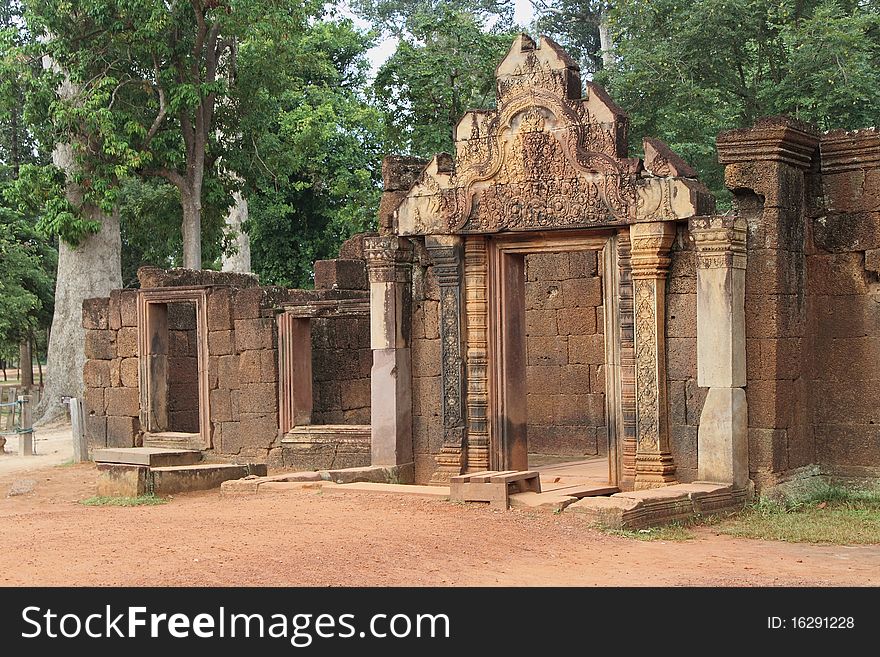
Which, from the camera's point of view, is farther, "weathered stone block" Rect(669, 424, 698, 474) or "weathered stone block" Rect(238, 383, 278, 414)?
"weathered stone block" Rect(238, 383, 278, 414)

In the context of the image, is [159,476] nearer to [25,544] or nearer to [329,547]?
[25,544]

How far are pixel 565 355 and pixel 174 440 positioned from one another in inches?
207

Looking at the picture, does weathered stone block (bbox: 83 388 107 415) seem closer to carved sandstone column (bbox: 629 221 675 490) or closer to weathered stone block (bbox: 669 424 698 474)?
carved sandstone column (bbox: 629 221 675 490)

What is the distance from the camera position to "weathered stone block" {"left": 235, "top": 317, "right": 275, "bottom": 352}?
1591 centimetres

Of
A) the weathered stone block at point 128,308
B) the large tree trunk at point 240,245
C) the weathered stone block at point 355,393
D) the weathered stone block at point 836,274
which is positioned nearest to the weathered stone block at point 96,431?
the weathered stone block at point 128,308

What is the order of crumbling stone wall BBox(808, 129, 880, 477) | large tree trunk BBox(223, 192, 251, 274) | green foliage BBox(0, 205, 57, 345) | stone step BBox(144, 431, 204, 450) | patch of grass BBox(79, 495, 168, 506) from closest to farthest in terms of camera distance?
crumbling stone wall BBox(808, 129, 880, 477) → patch of grass BBox(79, 495, 168, 506) → stone step BBox(144, 431, 204, 450) → green foliage BBox(0, 205, 57, 345) → large tree trunk BBox(223, 192, 251, 274)

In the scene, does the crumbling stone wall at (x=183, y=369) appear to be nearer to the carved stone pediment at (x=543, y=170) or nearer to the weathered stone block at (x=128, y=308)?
the weathered stone block at (x=128, y=308)

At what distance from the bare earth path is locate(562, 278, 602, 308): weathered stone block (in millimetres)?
5282

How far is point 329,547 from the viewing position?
29.8ft

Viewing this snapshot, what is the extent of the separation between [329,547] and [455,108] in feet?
51.7

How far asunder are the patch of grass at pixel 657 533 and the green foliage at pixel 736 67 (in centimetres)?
1203

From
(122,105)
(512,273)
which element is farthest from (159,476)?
(122,105)

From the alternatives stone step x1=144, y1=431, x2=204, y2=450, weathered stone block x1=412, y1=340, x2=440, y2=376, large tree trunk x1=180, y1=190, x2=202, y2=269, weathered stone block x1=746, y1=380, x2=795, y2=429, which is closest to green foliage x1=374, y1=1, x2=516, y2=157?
large tree trunk x1=180, y1=190, x2=202, y2=269

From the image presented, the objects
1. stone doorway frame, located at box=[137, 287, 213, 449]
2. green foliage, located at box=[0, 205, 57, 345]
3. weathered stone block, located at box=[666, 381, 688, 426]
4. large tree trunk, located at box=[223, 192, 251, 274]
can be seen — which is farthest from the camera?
large tree trunk, located at box=[223, 192, 251, 274]
